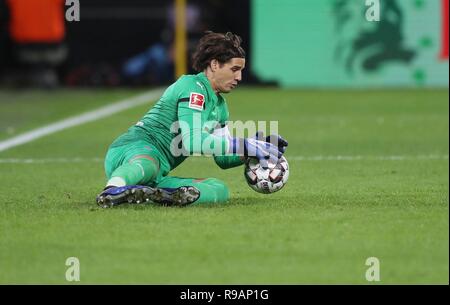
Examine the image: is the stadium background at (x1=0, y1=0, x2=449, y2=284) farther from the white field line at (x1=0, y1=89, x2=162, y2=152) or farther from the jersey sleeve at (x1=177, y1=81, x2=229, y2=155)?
the jersey sleeve at (x1=177, y1=81, x2=229, y2=155)

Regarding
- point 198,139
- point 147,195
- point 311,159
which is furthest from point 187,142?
point 311,159

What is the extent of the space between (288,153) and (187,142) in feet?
16.1

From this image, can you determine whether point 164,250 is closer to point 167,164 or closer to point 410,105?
point 167,164

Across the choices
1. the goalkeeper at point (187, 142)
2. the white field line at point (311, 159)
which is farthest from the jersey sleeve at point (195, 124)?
the white field line at point (311, 159)

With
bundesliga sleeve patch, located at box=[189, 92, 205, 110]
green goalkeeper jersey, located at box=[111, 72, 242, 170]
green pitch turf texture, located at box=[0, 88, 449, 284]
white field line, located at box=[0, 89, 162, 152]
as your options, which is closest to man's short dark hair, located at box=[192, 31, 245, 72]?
green goalkeeper jersey, located at box=[111, 72, 242, 170]

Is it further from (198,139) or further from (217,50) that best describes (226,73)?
(198,139)

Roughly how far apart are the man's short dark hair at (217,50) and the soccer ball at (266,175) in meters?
0.81

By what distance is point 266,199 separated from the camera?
31.0 feet

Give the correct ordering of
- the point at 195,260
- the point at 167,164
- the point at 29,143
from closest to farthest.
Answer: the point at 195,260, the point at 167,164, the point at 29,143

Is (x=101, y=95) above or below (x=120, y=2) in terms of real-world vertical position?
below

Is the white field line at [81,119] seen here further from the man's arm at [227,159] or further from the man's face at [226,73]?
the man's face at [226,73]

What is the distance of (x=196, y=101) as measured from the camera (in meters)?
8.87
